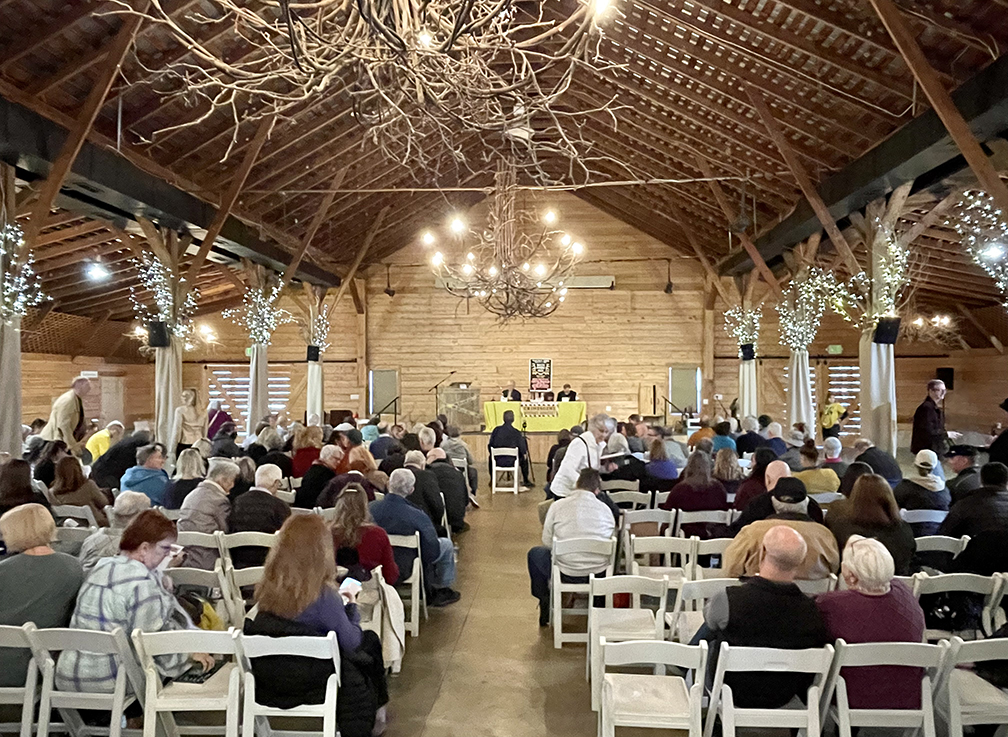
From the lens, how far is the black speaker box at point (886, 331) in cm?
787

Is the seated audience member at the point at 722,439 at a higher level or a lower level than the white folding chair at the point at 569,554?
higher

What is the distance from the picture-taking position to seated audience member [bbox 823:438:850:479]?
21.5ft

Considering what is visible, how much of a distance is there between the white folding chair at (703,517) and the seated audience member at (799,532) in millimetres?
974

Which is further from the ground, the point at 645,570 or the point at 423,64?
the point at 423,64

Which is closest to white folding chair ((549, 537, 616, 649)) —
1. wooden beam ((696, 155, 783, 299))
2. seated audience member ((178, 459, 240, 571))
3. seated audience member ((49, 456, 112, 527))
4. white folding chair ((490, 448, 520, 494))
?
seated audience member ((178, 459, 240, 571))

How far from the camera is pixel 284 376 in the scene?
1852 centimetres

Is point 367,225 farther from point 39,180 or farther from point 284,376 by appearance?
point 39,180

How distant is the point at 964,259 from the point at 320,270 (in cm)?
1150

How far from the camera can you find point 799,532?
12.4ft

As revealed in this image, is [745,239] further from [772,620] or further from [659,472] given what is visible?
[772,620]

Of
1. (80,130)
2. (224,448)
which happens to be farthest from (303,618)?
(224,448)

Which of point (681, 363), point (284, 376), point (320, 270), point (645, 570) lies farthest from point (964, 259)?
point (284, 376)

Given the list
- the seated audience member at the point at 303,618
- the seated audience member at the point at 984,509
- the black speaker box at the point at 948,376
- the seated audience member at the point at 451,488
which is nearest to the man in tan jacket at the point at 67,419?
the seated audience member at the point at 451,488

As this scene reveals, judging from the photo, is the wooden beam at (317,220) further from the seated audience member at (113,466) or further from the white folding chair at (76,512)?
the white folding chair at (76,512)
